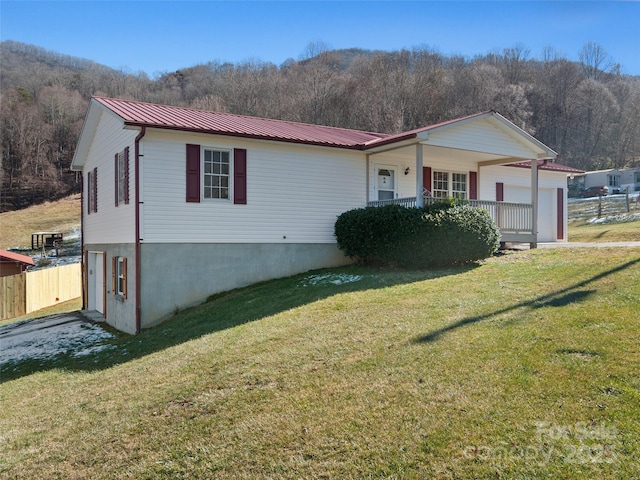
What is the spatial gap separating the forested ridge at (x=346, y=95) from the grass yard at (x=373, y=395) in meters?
39.9

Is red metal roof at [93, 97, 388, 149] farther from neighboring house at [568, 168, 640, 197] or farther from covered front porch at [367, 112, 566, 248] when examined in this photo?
neighboring house at [568, 168, 640, 197]

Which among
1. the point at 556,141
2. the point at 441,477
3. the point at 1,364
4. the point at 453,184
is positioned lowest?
the point at 1,364

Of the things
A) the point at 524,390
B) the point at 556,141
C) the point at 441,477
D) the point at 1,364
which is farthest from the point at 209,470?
the point at 556,141

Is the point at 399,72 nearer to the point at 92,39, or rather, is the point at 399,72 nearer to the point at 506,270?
the point at 92,39

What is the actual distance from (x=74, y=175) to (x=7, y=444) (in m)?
61.4

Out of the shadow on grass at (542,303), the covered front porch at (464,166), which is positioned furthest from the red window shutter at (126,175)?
the shadow on grass at (542,303)

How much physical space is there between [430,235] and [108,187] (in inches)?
370

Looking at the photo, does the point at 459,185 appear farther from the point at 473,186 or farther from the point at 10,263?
the point at 10,263

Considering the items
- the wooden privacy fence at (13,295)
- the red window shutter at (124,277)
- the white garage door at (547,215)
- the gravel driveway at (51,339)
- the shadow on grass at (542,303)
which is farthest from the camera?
the wooden privacy fence at (13,295)

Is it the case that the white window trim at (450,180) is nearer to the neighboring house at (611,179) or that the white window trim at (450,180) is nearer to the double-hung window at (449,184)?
the double-hung window at (449,184)

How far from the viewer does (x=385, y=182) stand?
1582 cm

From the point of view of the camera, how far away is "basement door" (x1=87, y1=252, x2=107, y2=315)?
634 inches

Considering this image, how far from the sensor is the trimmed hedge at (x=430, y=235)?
12.1 m

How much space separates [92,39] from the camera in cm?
1452
